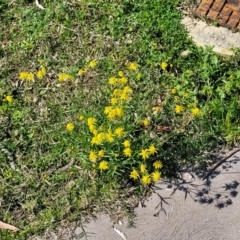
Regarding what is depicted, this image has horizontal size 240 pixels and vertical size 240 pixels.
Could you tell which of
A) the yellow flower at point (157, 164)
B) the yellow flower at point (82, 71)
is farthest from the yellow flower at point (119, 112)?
the yellow flower at point (82, 71)

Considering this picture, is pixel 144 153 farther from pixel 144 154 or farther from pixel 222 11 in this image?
pixel 222 11

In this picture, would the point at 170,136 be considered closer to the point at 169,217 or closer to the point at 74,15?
the point at 169,217

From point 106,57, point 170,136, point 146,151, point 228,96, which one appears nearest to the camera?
point 146,151

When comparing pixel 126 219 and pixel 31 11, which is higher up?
pixel 31 11

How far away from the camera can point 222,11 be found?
4.73 metres

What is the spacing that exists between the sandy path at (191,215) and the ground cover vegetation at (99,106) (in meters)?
0.12

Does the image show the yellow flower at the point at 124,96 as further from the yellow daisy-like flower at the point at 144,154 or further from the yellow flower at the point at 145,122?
the yellow daisy-like flower at the point at 144,154

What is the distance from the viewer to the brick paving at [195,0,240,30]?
4.68m

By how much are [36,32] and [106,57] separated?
2.38 feet

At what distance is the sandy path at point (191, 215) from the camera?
3.91 meters

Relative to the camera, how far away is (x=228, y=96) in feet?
14.3

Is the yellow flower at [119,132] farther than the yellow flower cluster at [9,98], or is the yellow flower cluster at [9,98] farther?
the yellow flower cluster at [9,98]

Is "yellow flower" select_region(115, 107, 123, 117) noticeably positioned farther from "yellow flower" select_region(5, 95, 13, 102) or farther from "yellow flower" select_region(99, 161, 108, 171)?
"yellow flower" select_region(5, 95, 13, 102)

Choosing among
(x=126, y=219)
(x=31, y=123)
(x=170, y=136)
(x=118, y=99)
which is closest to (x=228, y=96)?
(x=170, y=136)
